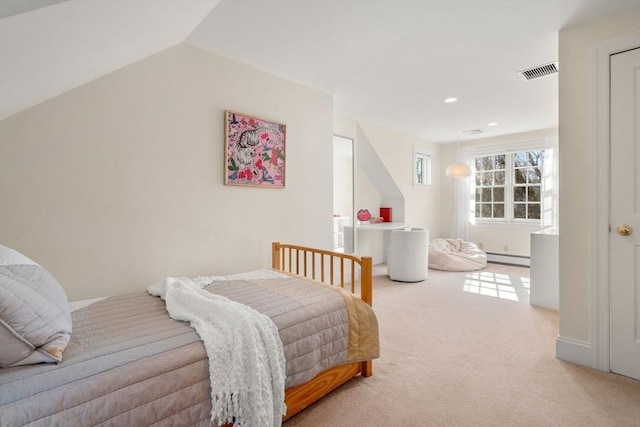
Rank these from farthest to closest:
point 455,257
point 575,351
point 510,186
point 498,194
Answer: point 498,194 → point 510,186 → point 455,257 → point 575,351

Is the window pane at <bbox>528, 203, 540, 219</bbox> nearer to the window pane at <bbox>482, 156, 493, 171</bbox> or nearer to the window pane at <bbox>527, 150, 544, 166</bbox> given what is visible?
the window pane at <bbox>527, 150, 544, 166</bbox>

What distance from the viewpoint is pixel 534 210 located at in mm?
5523

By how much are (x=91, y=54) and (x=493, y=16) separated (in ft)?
7.73

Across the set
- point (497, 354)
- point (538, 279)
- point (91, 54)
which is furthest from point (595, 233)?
point (91, 54)

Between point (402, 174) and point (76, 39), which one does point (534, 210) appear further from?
point (76, 39)

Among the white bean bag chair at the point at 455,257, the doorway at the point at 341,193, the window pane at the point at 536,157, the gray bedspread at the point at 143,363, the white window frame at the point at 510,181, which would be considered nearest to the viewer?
the gray bedspread at the point at 143,363

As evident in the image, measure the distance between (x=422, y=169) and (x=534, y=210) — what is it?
203 centimetres

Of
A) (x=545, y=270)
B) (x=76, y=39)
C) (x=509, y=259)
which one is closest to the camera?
(x=76, y=39)

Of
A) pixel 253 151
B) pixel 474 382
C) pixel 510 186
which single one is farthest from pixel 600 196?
pixel 510 186

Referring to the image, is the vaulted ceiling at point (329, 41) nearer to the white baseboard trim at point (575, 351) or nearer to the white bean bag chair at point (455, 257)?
the white baseboard trim at point (575, 351)

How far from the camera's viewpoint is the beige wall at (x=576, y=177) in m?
2.07

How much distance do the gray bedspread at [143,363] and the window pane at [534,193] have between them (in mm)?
5075

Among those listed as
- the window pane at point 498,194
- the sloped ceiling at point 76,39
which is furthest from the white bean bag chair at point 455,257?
the sloped ceiling at point 76,39

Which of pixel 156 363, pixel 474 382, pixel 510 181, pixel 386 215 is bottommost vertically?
pixel 474 382
